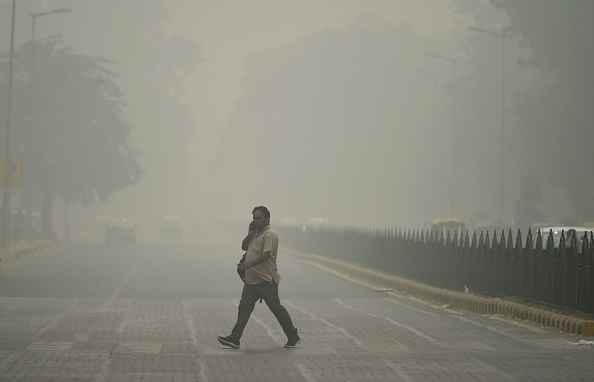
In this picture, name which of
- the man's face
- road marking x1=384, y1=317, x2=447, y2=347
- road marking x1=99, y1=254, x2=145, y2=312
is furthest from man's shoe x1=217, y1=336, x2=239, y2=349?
road marking x1=99, y1=254, x2=145, y2=312

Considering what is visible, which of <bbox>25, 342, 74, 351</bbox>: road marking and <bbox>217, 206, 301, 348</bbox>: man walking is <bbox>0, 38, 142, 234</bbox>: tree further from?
<bbox>217, 206, 301, 348</bbox>: man walking

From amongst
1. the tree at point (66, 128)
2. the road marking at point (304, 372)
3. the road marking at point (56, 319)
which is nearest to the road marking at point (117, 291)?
the road marking at point (56, 319)

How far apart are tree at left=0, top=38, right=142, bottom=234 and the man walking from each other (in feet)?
196

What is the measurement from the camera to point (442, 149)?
11706cm

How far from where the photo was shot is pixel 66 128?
264 feet

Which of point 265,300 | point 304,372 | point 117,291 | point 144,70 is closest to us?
point 304,372

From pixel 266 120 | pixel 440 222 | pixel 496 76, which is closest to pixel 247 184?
pixel 266 120

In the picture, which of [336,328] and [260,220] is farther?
[336,328]

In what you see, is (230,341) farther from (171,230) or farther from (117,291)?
(171,230)

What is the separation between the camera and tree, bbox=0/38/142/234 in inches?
3076

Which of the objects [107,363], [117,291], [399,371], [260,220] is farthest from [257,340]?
[117,291]

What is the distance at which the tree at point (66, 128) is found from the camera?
78.1 metres

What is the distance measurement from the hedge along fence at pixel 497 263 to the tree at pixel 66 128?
37366 millimetres

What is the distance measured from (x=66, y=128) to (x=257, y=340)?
62033 millimetres
